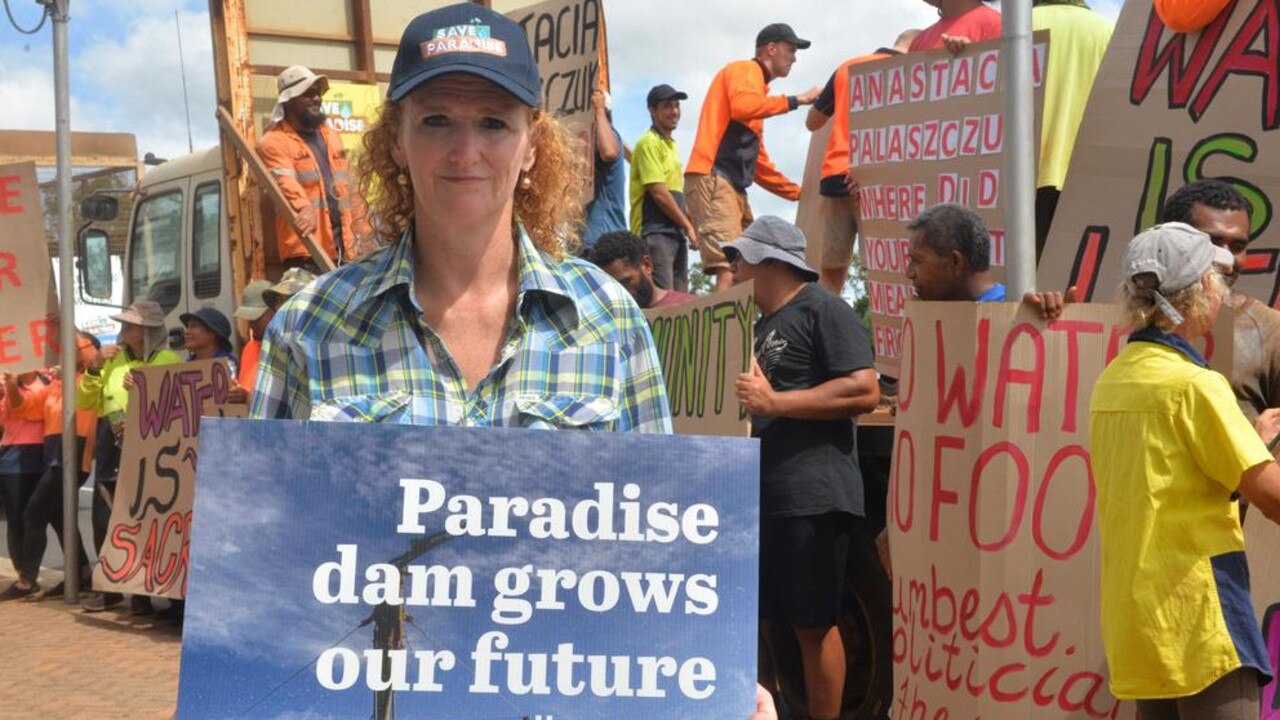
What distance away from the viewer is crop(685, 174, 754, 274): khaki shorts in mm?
10203

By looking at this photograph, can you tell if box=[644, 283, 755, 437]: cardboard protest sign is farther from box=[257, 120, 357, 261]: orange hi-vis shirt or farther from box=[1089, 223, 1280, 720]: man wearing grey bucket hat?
box=[257, 120, 357, 261]: orange hi-vis shirt

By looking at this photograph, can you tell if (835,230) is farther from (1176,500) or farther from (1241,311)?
(1176,500)

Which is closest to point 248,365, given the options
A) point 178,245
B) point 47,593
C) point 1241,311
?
point 178,245

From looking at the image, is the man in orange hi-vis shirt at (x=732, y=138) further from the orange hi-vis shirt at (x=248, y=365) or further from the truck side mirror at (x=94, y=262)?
the truck side mirror at (x=94, y=262)

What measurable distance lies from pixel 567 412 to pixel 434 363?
21cm

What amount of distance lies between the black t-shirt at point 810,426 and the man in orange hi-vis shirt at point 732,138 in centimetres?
348

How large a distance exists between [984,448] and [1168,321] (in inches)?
36.0

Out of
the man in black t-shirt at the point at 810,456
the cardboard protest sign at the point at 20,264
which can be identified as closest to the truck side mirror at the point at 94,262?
the cardboard protest sign at the point at 20,264

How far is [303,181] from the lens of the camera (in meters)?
10.8

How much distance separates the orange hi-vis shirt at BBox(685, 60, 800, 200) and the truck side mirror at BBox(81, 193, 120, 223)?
5.53 meters

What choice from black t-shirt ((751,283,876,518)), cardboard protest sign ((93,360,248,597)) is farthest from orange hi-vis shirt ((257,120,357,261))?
black t-shirt ((751,283,876,518))

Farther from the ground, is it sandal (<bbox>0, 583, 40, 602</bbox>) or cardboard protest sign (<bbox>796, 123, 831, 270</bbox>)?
cardboard protest sign (<bbox>796, 123, 831, 270</bbox>)

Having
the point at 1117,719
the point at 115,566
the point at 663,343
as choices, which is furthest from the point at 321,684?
the point at 115,566

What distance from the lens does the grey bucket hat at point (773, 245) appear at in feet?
21.2
